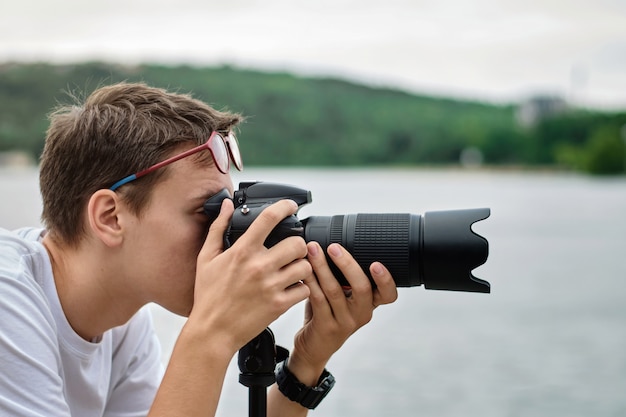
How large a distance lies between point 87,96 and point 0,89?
26.9m

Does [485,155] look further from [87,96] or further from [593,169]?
[87,96]

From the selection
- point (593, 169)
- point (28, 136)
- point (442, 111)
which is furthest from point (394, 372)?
point (593, 169)

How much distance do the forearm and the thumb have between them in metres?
0.14

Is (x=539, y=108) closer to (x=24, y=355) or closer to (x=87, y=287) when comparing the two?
(x=87, y=287)

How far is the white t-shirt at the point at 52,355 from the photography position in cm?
135

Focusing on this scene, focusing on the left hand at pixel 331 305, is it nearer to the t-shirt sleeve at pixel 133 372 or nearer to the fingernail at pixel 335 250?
the fingernail at pixel 335 250

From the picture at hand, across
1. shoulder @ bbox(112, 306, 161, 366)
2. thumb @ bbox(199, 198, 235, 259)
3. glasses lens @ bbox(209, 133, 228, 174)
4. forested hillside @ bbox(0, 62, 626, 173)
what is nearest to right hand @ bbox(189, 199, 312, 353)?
thumb @ bbox(199, 198, 235, 259)

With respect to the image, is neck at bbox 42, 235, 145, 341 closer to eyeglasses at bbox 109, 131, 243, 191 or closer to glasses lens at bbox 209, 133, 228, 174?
eyeglasses at bbox 109, 131, 243, 191

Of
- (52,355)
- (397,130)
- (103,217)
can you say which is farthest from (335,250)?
(397,130)

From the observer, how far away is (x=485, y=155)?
42125 millimetres

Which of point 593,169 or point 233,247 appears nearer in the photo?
point 233,247

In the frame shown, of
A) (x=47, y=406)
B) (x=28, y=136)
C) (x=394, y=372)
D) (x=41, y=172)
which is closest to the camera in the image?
(x=47, y=406)

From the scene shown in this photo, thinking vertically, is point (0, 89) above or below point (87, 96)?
below

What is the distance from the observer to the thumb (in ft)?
4.84
